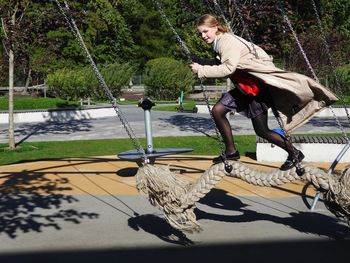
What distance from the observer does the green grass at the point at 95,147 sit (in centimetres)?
1159

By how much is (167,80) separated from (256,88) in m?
29.7

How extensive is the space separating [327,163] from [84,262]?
6.54 m

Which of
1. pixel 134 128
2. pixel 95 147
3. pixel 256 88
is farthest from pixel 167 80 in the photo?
pixel 256 88

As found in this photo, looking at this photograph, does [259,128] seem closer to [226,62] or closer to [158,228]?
[226,62]

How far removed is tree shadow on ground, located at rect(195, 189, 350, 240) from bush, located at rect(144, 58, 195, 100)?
1085 inches

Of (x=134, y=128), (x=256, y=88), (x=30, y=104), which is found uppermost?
(x=256, y=88)

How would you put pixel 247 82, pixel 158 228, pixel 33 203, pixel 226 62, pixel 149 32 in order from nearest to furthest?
1. pixel 226 62
2. pixel 247 82
3. pixel 158 228
4. pixel 33 203
5. pixel 149 32

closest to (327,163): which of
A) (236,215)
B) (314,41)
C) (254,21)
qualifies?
(254,21)

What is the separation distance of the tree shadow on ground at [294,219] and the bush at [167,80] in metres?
27.6

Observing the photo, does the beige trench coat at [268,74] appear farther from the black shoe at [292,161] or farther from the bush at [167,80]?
the bush at [167,80]

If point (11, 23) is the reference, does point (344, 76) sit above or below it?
below

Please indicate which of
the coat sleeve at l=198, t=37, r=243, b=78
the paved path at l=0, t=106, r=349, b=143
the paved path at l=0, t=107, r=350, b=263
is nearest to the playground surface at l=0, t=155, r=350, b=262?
the paved path at l=0, t=107, r=350, b=263

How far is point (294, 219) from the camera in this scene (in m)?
6.10

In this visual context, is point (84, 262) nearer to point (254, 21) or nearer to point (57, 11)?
point (254, 21)
